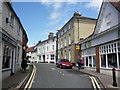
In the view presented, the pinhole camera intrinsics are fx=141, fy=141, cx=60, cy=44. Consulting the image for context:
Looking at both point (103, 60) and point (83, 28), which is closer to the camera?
point (103, 60)

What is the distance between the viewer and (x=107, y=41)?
1457 centimetres

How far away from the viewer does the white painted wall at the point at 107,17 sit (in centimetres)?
1381

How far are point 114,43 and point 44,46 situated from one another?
3880 cm

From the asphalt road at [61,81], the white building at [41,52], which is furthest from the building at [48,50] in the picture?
the asphalt road at [61,81]

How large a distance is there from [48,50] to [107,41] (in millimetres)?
33936

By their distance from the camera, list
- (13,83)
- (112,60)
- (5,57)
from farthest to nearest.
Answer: (112,60) < (5,57) < (13,83)

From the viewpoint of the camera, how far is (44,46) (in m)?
50.7

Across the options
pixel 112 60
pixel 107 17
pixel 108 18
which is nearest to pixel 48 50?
pixel 107 17

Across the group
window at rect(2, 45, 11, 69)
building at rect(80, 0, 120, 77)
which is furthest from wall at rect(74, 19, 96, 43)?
window at rect(2, 45, 11, 69)

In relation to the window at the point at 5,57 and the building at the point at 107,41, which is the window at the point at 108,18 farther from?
the window at the point at 5,57

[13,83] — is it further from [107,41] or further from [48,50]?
[48,50]

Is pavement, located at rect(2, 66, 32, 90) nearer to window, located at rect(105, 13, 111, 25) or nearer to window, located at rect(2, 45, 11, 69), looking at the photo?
window, located at rect(2, 45, 11, 69)

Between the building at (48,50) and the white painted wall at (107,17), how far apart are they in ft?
88.8

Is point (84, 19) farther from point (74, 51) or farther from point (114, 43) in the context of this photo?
point (114, 43)
